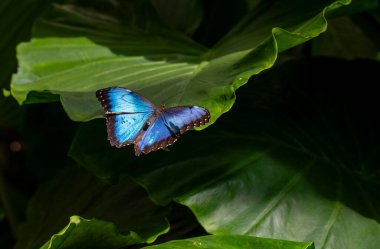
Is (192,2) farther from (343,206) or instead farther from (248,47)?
(343,206)

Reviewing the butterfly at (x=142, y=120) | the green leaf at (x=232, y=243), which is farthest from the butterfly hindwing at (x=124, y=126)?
the green leaf at (x=232, y=243)

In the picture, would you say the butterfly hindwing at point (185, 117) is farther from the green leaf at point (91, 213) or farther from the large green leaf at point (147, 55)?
the green leaf at point (91, 213)

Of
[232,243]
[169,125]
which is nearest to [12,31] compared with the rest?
[169,125]

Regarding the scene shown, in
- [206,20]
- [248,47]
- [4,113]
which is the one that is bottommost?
[4,113]

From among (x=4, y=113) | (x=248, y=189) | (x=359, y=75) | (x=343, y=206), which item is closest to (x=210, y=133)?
(x=248, y=189)

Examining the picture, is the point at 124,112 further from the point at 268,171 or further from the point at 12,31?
the point at 12,31

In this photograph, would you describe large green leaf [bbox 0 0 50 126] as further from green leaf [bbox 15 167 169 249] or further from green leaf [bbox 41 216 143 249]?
green leaf [bbox 41 216 143 249]
